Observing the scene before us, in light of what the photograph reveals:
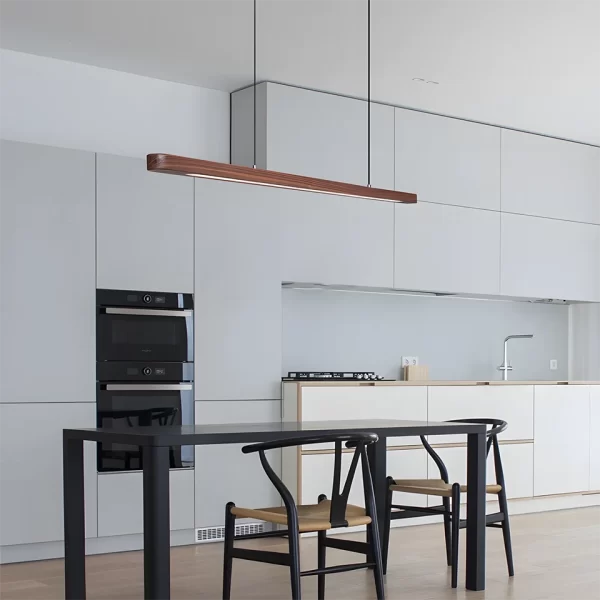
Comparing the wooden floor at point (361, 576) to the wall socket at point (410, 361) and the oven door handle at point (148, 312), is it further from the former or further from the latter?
the wall socket at point (410, 361)

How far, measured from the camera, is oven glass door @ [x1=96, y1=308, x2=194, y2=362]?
5.43 m

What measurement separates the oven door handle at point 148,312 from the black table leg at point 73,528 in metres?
1.60

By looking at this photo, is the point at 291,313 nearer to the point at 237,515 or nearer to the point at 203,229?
the point at 203,229

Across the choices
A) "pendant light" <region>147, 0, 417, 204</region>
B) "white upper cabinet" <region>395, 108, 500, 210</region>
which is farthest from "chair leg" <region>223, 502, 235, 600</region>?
"white upper cabinet" <region>395, 108, 500, 210</region>


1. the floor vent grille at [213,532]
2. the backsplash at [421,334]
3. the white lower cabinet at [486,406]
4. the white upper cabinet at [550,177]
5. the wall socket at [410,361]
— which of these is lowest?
the floor vent grille at [213,532]

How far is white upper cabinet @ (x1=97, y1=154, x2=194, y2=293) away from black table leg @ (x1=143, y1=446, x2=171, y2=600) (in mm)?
2174

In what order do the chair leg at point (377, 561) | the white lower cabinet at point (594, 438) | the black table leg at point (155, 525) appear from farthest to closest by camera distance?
the white lower cabinet at point (594, 438), the chair leg at point (377, 561), the black table leg at point (155, 525)

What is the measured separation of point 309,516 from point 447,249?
352 cm

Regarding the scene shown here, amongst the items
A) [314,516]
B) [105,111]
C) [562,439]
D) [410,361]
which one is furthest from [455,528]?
[105,111]

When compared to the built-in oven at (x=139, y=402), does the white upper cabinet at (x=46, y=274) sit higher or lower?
higher

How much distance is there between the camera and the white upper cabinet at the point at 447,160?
266 inches

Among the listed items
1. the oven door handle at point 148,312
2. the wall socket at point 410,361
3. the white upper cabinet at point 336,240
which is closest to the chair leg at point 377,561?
the oven door handle at point 148,312

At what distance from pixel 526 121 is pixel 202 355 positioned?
3134 mm

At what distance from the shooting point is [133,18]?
514 centimetres
